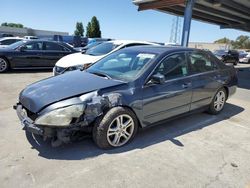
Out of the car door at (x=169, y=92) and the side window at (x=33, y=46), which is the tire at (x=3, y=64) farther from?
the car door at (x=169, y=92)

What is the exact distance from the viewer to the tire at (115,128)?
3184mm

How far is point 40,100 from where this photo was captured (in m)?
3.16

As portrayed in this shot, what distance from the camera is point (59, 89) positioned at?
3375 mm

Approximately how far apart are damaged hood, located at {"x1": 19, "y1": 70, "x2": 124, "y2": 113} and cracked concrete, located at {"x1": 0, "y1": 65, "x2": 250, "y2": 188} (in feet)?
2.11

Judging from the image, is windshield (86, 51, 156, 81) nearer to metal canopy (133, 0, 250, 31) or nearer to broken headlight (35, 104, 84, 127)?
Result: broken headlight (35, 104, 84, 127)

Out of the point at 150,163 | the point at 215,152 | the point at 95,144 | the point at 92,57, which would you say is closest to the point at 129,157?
the point at 150,163

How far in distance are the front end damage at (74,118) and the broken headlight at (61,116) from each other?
0.07 feet

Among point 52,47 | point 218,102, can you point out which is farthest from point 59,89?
point 52,47

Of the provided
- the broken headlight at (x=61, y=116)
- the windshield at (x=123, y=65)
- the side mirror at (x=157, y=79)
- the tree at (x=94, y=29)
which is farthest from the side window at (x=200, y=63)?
the tree at (x=94, y=29)

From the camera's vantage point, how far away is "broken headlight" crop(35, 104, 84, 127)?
2.92 meters

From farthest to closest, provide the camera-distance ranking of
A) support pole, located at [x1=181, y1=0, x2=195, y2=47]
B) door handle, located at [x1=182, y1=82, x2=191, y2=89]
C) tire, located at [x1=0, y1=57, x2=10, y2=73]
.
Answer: support pole, located at [x1=181, y1=0, x2=195, y2=47] < tire, located at [x1=0, y1=57, x2=10, y2=73] < door handle, located at [x1=182, y1=82, x2=191, y2=89]

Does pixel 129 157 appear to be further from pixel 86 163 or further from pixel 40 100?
pixel 40 100

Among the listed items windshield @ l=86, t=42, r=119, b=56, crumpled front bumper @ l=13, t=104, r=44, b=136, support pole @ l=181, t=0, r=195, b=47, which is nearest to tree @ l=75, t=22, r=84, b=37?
support pole @ l=181, t=0, r=195, b=47

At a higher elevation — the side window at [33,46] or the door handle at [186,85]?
the side window at [33,46]
